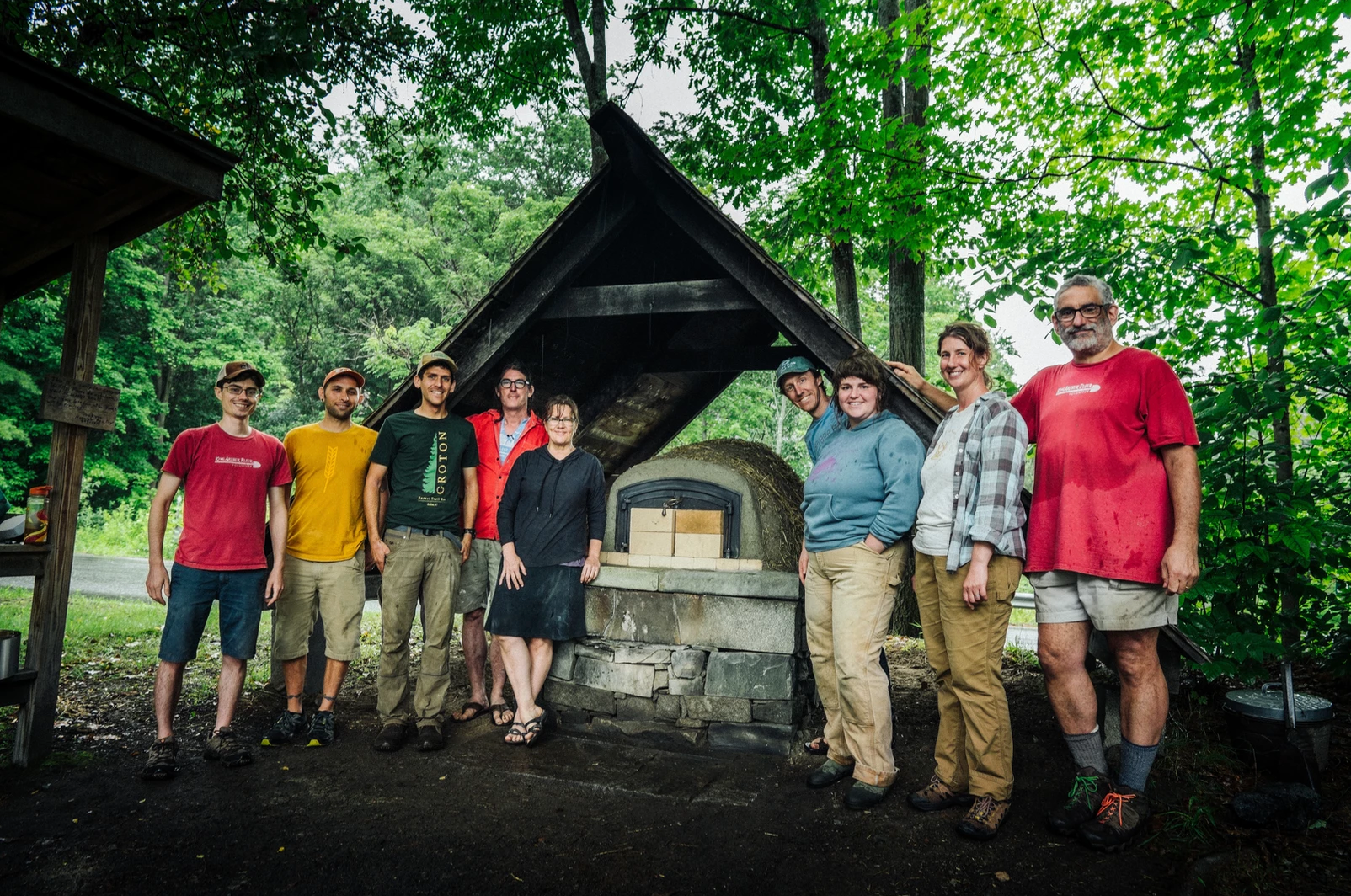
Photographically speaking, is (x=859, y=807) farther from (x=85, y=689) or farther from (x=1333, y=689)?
(x=85, y=689)

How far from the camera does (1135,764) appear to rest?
3004mm

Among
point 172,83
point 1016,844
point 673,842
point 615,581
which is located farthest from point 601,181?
point 172,83

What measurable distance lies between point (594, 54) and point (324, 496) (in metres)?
9.40

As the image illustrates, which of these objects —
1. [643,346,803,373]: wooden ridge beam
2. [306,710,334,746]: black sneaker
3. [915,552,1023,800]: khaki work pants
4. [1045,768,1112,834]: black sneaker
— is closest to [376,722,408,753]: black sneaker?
[306,710,334,746]: black sneaker

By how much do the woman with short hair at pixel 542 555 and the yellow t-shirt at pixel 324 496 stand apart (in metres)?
0.89

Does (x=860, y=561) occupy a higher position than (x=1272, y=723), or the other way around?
(x=860, y=561)

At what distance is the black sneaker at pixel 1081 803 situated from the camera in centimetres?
305

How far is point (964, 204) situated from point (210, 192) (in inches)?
228

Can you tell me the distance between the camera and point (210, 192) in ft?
12.8

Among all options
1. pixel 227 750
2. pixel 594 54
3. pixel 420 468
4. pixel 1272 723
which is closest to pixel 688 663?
pixel 420 468

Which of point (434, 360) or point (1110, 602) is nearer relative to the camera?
point (1110, 602)

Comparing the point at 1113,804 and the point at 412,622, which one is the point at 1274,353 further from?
the point at 412,622

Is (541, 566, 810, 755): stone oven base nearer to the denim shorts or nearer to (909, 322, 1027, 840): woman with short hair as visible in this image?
(909, 322, 1027, 840): woman with short hair

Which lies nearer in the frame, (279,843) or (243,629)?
(279,843)
